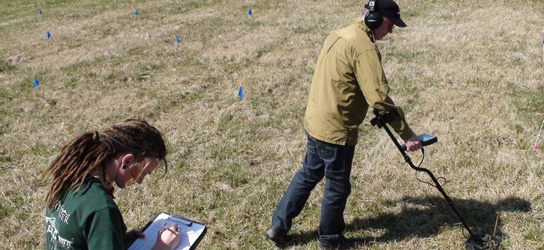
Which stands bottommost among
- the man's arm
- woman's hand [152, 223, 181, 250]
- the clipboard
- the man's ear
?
the clipboard

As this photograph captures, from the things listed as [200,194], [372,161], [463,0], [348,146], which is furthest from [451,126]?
[463,0]

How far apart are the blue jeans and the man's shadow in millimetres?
309

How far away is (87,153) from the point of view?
2.03m

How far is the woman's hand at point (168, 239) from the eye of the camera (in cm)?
229

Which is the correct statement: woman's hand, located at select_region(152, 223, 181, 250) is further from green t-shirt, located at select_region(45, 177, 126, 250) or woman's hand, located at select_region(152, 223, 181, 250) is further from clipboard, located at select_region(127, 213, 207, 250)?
green t-shirt, located at select_region(45, 177, 126, 250)

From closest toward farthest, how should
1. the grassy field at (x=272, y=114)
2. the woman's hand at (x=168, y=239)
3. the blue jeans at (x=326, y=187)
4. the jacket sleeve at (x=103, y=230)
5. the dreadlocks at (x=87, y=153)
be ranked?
the jacket sleeve at (x=103, y=230)
the dreadlocks at (x=87, y=153)
the woman's hand at (x=168, y=239)
the blue jeans at (x=326, y=187)
the grassy field at (x=272, y=114)

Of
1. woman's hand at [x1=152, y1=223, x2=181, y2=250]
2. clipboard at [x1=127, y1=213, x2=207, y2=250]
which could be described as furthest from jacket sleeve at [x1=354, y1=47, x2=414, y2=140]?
woman's hand at [x1=152, y1=223, x2=181, y2=250]

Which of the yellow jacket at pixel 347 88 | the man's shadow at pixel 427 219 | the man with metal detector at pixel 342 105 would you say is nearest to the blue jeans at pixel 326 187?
the man with metal detector at pixel 342 105

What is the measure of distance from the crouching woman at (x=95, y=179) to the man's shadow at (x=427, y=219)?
220 centimetres

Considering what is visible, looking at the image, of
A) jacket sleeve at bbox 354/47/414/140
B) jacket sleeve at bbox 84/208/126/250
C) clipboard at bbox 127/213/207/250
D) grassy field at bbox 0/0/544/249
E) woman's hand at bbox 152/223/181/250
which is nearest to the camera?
jacket sleeve at bbox 84/208/126/250

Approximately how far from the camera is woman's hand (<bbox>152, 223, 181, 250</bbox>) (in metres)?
2.29

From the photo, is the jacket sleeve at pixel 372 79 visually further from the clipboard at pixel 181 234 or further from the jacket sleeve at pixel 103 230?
the jacket sleeve at pixel 103 230

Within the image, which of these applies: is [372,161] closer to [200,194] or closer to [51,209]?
[200,194]

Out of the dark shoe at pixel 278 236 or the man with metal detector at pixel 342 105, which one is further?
the dark shoe at pixel 278 236
